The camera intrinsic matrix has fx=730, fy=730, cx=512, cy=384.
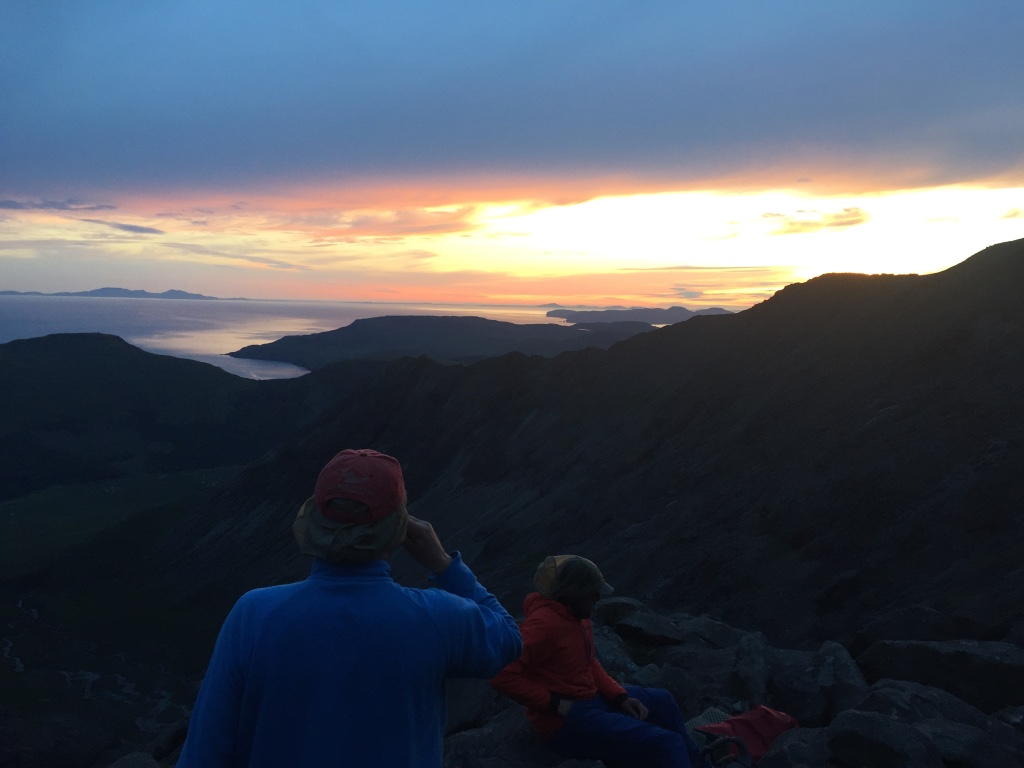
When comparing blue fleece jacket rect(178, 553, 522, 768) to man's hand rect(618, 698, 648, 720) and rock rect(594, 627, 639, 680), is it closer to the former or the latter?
man's hand rect(618, 698, 648, 720)

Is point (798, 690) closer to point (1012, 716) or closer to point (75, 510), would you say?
point (1012, 716)

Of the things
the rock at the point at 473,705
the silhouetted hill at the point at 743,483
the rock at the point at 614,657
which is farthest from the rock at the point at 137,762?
the silhouetted hill at the point at 743,483

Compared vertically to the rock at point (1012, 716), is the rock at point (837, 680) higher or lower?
lower

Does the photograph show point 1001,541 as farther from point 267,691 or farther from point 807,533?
point 267,691

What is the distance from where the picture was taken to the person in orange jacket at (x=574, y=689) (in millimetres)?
5309

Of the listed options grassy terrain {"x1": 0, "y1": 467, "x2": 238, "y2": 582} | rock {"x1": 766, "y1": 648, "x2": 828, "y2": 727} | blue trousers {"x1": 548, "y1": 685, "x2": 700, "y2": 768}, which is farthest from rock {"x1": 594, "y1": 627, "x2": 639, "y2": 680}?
grassy terrain {"x1": 0, "y1": 467, "x2": 238, "y2": 582}

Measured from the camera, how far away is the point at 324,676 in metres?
2.46

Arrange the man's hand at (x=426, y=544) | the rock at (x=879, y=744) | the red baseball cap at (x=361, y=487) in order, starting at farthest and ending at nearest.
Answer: the rock at (x=879, y=744) → the man's hand at (x=426, y=544) → the red baseball cap at (x=361, y=487)

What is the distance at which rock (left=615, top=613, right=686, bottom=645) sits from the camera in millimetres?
9766

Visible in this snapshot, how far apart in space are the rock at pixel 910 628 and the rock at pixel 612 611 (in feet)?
10.4

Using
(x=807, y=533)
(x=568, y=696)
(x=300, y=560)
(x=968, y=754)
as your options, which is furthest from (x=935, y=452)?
(x=300, y=560)

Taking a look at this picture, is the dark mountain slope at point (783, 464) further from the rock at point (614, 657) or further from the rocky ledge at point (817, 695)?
the rock at point (614, 657)

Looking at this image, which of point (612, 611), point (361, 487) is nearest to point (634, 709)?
point (361, 487)

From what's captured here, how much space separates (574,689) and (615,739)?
1.46 feet
